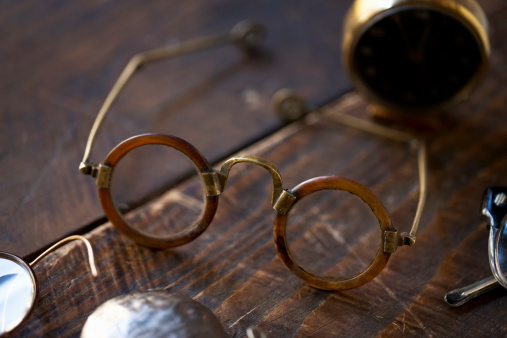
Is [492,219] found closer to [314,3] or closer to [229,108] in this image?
[229,108]

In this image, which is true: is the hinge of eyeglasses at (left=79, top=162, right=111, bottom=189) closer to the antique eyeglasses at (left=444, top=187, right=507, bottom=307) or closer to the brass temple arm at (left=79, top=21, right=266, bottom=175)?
the brass temple arm at (left=79, top=21, right=266, bottom=175)

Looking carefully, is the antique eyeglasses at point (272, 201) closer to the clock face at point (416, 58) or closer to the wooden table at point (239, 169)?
the wooden table at point (239, 169)

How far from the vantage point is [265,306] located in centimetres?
82

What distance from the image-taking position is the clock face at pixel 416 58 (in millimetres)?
1012

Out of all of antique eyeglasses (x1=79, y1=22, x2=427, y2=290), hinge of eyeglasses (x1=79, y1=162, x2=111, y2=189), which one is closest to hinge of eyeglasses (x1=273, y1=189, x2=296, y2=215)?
antique eyeglasses (x1=79, y1=22, x2=427, y2=290)

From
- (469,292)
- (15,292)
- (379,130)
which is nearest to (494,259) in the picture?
(469,292)

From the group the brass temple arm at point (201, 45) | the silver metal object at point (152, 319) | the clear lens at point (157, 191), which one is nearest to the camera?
the silver metal object at point (152, 319)

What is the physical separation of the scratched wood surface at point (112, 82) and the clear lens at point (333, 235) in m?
0.19

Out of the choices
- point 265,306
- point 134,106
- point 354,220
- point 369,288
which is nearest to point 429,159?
point 354,220

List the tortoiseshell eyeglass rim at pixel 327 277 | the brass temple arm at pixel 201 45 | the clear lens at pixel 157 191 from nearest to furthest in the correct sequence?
the tortoiseshell eyeglass rim at pixel 327 277 → the clear lens at pixel 157 191 → the brass temple arm at pixel 201 45

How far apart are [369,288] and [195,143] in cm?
40

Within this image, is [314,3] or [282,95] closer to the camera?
[282,95]

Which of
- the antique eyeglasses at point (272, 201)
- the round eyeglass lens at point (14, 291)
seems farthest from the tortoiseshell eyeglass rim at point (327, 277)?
the round eyeglass lens at point (14, 291)

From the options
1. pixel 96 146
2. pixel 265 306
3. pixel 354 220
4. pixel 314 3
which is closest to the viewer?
pixel 265 306
